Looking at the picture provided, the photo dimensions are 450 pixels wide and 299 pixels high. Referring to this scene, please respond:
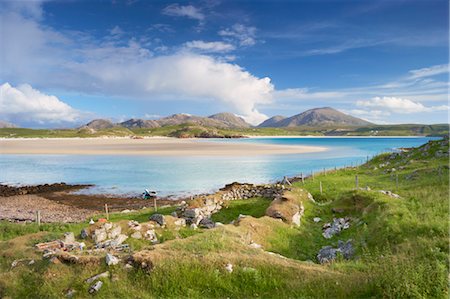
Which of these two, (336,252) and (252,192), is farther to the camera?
(252,192)

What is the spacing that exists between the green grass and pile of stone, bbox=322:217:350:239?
688 cm

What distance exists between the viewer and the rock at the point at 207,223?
2922 cm

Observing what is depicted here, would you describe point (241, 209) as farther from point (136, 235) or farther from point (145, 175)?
point (145, 175)

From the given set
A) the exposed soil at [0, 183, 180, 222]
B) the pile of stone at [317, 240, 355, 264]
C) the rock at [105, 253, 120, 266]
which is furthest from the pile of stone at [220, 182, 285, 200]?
the rock at [105, 253, 120, 266]

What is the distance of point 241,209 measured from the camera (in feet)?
116

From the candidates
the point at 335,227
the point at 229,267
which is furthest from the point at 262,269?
the point at 335,227

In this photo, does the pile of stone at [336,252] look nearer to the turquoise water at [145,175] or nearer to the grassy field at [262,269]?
the grassy field at [262,269]

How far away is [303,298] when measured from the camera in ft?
40.8

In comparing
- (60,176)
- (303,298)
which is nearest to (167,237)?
(303,298)

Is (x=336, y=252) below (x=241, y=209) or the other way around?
the other way around

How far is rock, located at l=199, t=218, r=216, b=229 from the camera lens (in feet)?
Answer: 95.9

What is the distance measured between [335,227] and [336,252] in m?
6.71

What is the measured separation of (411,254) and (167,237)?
16.3 metres

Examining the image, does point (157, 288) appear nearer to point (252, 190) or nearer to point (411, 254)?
point (411, 254)
